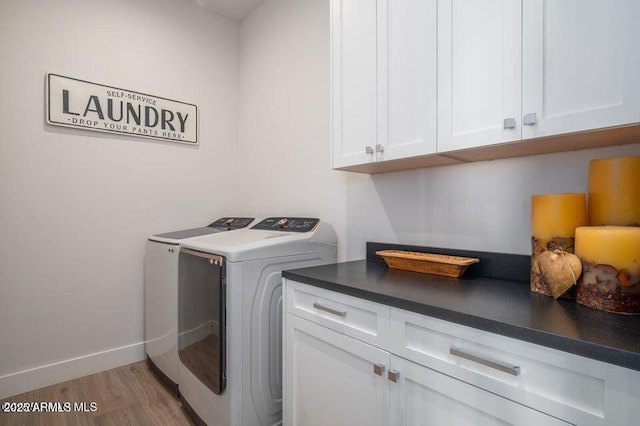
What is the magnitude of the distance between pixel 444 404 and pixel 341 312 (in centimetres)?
43

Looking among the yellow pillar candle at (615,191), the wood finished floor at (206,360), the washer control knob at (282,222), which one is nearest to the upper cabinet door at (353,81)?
the washer control knob at (282,222)

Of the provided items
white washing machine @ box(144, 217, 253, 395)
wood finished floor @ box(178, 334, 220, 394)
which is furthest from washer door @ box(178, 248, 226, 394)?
white washing machine @ box(144, 217, 253, 395)

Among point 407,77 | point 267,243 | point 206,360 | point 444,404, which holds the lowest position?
point 206,360

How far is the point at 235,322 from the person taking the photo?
151 centimetres

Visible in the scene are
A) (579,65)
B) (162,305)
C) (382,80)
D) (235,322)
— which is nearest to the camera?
(579,65)

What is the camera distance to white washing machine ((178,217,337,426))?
1521mm

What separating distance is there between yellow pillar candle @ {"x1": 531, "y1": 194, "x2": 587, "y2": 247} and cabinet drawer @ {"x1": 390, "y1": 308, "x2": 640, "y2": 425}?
485mm

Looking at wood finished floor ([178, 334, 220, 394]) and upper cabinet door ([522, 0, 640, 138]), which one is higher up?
upper cabinet door ([522, 0, 640, 138])

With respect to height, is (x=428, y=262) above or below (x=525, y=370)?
above

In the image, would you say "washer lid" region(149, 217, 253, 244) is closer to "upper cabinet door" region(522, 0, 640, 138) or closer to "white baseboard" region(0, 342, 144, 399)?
"white baseboard" region(0, 342, 144, 399)

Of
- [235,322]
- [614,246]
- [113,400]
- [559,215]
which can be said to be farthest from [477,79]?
[113,400]

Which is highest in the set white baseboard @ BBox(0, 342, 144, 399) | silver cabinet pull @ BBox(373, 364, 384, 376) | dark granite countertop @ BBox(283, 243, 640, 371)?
dark granite countertop @ BBox(283, 243, 640, 371)

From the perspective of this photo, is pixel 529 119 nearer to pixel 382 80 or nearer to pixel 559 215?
pixel 559 215

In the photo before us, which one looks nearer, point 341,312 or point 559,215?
point 559,215
